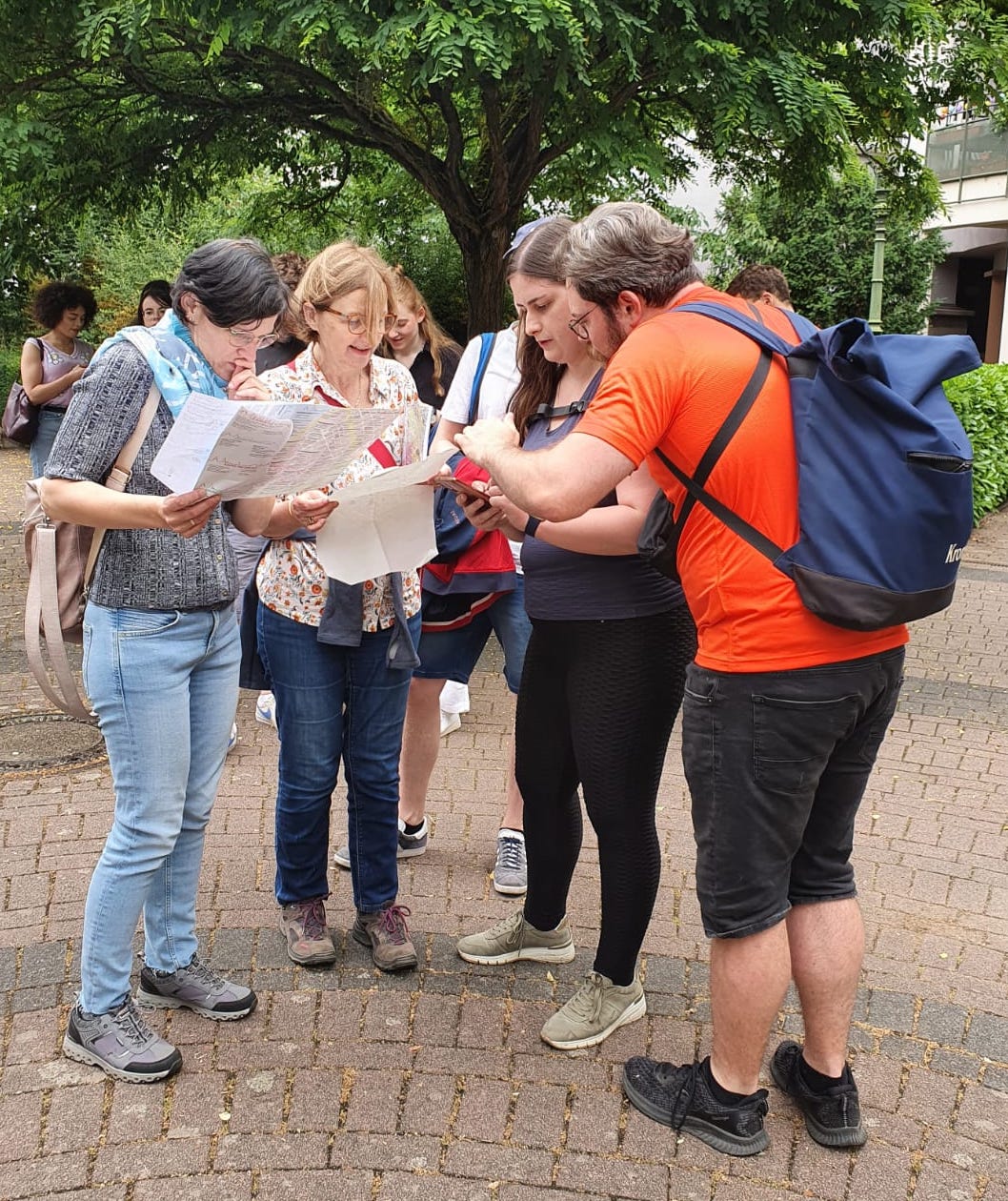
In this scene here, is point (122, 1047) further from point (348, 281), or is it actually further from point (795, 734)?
point (348, 281)

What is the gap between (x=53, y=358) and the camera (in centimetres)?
789

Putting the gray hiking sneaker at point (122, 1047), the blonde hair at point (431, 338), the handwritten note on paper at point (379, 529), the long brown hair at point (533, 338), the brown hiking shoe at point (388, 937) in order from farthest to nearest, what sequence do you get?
the blonde hair at point (431, 338) < the brown hiking shoe at point (388, 937) < the long brown hair at point (533, 338) < the handwritten note on paper at point (379, 529) < the gray hiking sneaker at point (122, 1047)

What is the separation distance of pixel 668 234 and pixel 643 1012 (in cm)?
215

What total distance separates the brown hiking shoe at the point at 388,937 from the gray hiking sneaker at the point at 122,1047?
0.71 m

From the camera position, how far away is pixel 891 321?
917 inches

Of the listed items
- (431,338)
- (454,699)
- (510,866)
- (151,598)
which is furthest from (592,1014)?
(431,338)

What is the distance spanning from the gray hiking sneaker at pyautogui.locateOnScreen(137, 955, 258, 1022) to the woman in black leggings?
868 millimetres

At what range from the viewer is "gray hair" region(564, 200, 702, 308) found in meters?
2.71

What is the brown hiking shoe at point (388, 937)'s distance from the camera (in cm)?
371

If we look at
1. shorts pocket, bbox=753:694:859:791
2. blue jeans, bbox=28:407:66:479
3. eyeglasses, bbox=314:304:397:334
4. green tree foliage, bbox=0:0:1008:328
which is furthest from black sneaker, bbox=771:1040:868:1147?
blue jeans, bbox=28:407:66:479

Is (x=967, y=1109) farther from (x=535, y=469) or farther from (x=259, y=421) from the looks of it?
Answer: (x=259, y=421)

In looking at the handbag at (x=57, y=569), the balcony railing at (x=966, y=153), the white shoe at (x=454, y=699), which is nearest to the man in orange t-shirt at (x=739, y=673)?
the handbag at (x=57, y=569)

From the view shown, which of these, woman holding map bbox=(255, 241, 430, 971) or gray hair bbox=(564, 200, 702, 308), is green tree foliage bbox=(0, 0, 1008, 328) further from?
gray hair bbox=(564, 200, 702, 308)

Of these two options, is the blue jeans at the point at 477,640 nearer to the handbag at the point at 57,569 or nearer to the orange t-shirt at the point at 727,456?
the handbag at the point at 57,569
